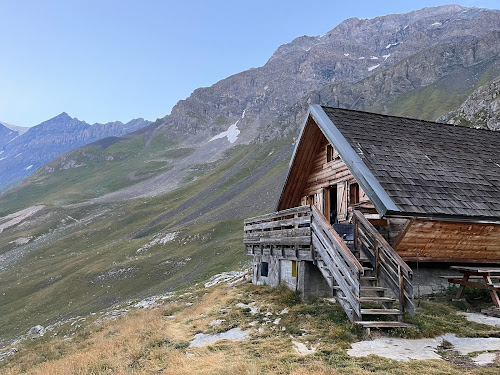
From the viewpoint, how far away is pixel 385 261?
492 inches

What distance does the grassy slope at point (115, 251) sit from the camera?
4712 centimetres

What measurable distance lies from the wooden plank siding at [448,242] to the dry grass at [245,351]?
3923 mm

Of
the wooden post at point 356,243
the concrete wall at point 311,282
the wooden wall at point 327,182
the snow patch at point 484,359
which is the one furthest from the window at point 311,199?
the snow patch at point 484,359

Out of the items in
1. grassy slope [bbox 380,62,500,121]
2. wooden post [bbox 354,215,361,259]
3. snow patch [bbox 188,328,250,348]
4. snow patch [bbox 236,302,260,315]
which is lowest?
snow patch [bbox 236,302,260,315]

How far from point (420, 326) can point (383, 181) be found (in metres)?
4.92

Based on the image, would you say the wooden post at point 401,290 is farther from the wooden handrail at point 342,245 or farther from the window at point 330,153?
the window at point 330,153

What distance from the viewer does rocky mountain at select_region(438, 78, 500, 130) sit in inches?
2879

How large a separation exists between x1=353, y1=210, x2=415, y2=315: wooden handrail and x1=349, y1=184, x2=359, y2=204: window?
10.4 feet

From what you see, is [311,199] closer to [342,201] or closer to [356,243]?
[342,201]

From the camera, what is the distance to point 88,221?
116 m

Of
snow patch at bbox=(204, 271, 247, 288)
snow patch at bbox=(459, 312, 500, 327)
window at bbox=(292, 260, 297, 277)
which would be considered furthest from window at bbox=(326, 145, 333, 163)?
snow patch at bbox=(204, 271, 247, 288)

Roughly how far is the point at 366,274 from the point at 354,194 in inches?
186

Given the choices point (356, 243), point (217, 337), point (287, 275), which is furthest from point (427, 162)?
point (217, 337)

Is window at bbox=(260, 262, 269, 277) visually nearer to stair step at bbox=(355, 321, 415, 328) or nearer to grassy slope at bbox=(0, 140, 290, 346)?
stair step at bbox=(355, 321, 415, 328)
